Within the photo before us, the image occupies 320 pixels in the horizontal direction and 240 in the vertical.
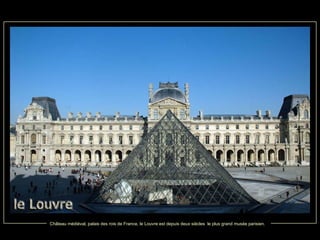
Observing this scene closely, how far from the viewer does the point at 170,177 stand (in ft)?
60.6

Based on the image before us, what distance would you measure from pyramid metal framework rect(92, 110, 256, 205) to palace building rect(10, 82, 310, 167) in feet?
95.8

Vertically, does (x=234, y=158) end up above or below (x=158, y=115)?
below

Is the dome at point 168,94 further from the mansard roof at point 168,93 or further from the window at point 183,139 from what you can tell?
the window at point 183,139

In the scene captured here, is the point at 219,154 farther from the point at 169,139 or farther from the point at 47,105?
the point at 169,139

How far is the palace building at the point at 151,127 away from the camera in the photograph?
50.3 meters

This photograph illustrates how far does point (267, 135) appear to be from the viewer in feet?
169

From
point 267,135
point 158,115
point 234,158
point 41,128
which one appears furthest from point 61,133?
point 267,135

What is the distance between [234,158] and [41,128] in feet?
92.4

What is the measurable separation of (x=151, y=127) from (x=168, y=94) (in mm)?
5355

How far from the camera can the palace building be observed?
1980 inches

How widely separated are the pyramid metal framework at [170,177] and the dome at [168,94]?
96.7 ft
